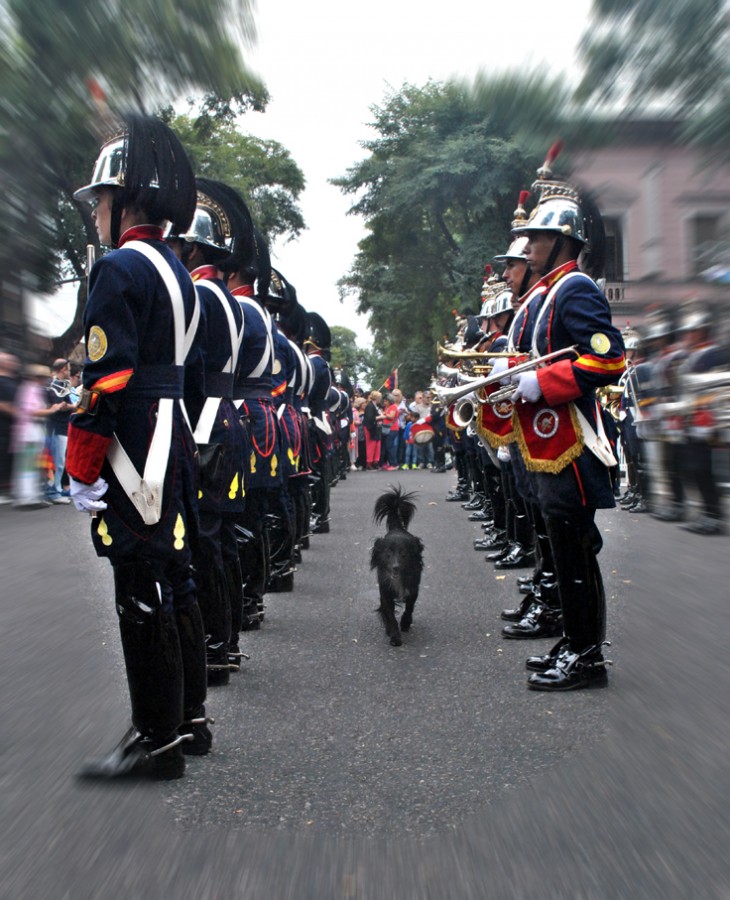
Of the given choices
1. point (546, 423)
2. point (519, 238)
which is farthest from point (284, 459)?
point (546, 423)

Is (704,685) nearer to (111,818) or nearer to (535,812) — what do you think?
(535,812)

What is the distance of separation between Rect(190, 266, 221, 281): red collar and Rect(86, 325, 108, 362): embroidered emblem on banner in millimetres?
1637

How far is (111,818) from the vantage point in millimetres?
3574

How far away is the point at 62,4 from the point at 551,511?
3.64 meters

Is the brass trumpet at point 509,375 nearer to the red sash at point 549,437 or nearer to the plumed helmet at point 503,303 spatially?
the red sash at point 549,437

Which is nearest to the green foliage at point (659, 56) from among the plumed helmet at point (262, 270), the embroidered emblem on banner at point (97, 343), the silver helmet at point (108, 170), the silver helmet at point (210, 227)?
the silver helmet at point (108, 170)

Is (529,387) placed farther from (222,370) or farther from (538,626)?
(538,626)

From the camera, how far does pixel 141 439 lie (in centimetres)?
395

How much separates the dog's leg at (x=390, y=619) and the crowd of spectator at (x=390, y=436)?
21.6 metres

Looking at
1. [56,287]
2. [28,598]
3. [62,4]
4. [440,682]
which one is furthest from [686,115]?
[28,598]

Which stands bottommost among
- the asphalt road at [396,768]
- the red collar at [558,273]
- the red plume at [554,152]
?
the asphalt road at [396,768]

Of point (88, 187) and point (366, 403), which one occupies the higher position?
point (366, 403)

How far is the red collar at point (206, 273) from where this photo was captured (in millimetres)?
5418

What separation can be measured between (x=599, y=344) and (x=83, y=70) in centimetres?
332
